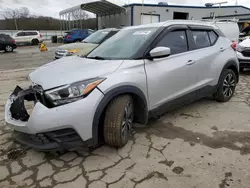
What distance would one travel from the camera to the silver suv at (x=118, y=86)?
95.3 inches

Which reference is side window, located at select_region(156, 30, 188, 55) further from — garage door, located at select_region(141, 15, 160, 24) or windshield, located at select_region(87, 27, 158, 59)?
garage door, located at select_region(141, 15, 160, 24)

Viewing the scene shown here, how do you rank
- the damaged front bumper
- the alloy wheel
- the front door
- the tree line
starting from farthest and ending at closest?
the tree line → the front door → the alloy wheel → the damaged front bumper

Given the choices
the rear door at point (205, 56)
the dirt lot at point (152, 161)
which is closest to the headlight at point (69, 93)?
the dirt lot at point (152, 161)

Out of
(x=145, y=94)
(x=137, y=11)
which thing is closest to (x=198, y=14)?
(x=137, y=11)

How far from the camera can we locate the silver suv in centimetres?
242

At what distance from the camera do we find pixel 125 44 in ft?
11.5

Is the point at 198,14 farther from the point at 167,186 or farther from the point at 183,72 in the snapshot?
the point at 167,186

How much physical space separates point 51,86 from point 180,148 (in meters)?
1.83

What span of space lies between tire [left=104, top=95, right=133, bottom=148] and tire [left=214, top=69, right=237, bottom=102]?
7.83 ft

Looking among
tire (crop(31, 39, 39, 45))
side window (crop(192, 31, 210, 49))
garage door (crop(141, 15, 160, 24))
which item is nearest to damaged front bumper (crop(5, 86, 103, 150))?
side window (crop(192, 31, 210, 49))

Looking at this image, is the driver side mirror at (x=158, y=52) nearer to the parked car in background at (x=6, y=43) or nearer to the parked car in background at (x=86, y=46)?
the parked car in background at (x=86, y=46)

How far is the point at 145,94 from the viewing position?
3.04 m

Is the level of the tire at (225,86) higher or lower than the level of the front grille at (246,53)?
lower

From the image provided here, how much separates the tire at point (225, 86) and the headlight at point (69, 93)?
2.95 meters
